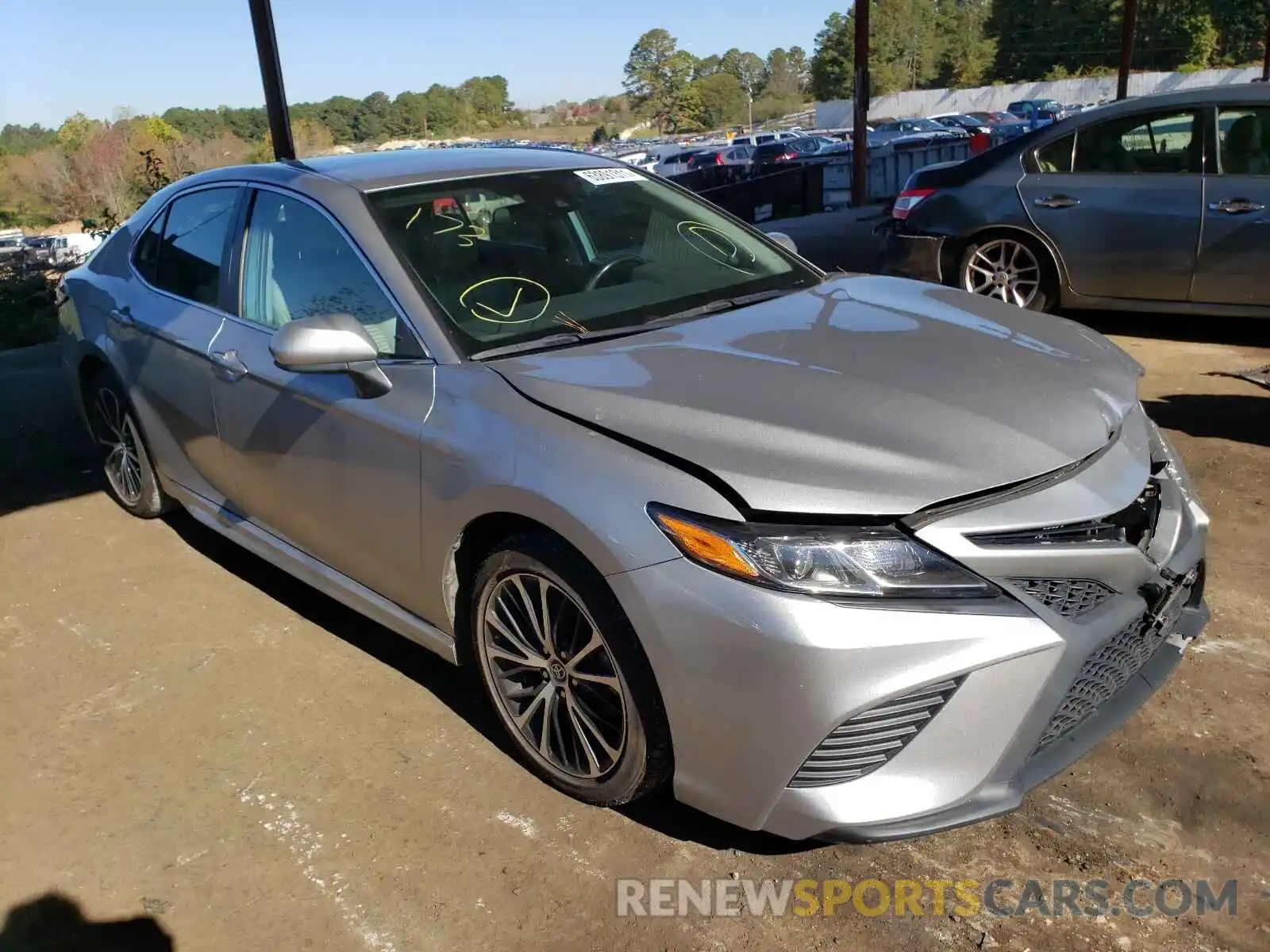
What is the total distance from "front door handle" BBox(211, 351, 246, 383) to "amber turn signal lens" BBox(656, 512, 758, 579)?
188 cm

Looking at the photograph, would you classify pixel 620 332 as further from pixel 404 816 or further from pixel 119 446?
pixel 119 446

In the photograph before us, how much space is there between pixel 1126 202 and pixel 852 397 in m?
4.88

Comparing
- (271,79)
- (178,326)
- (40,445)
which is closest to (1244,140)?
(178,326)

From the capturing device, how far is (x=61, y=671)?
12.0 feet

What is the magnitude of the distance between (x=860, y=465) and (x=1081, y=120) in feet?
18.1

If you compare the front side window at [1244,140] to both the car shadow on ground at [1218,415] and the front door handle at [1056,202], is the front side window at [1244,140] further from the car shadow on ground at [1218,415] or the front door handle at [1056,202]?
the car shadow on ground at [1218,415]

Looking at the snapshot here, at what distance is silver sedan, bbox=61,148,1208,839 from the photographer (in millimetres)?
2098

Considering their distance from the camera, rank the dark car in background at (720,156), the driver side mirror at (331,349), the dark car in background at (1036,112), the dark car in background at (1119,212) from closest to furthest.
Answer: the driver side mirror at (331,349), the dark car in background at (1119,212), the dark car in background at (720,156), the dark car in background at (1036,112)

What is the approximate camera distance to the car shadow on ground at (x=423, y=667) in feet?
8.43

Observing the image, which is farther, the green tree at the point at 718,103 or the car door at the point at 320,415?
the green tree at the point at 718,103

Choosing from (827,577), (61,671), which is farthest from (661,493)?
(61,671)

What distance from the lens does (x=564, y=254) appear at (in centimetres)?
331

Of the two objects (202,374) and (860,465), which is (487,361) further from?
(202,374)

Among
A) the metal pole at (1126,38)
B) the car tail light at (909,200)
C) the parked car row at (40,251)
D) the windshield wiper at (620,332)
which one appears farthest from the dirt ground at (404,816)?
the parked car row at (40,251)
